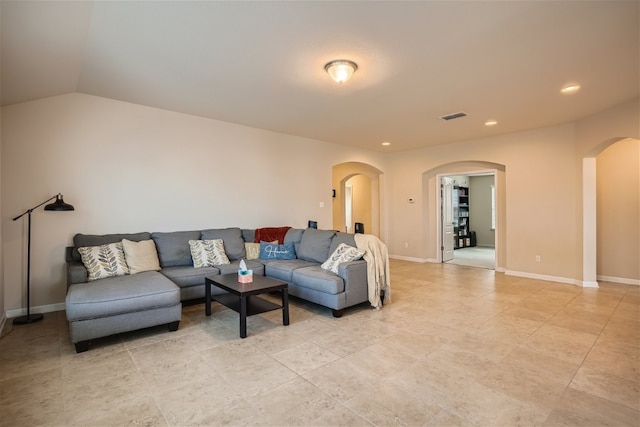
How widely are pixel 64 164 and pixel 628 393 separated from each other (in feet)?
18.9

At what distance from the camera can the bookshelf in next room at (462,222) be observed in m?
9.81

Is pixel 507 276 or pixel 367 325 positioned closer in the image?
pixel 367 325

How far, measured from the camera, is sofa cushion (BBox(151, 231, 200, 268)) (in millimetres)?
4266

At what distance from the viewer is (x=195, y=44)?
2.74 metres

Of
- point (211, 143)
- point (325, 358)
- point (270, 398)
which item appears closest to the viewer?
point (270, 398)

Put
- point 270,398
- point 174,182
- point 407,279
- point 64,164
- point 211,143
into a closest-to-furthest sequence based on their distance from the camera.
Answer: point 270,398
point 64,164
point 174,182
point 211,143
point 407,279

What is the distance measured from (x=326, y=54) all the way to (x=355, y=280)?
2.43m

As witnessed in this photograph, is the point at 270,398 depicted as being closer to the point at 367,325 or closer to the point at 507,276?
the point at 367,325

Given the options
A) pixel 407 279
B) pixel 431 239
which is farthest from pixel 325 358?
pixel 431 239

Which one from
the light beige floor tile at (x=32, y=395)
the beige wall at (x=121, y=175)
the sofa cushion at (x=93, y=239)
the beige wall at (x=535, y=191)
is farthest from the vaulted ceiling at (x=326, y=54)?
the light beige floor tile at (x=32, y=395)

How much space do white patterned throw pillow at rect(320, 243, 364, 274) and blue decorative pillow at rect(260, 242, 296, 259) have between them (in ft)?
3.26

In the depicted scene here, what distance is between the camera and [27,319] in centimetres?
345

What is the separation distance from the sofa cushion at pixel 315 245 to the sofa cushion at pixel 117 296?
1.99 meters

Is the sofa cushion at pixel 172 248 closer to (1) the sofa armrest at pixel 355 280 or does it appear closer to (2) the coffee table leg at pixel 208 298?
(2) the coffee table leg at pixel 208 298
